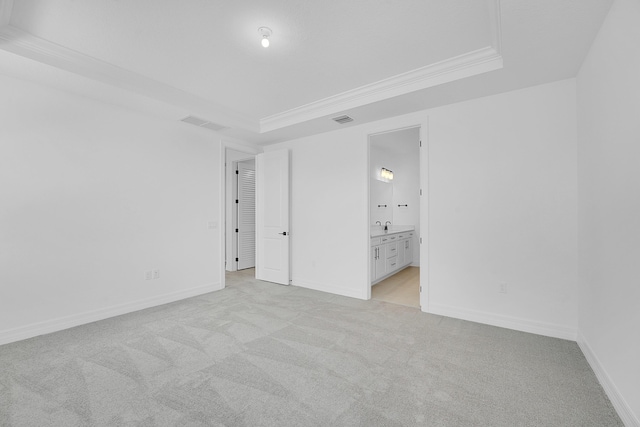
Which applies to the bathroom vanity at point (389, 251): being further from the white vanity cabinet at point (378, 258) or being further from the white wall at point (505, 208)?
the white wall at point (505, 208)

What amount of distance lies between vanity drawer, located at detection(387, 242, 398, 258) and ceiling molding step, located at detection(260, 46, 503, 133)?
2799 millimetres

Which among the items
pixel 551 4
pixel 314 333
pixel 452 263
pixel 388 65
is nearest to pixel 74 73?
pixel 388 65

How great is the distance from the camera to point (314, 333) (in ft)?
9.48

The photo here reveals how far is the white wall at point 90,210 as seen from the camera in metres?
2.76

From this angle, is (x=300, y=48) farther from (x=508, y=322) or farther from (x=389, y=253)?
(x=389, y=253)

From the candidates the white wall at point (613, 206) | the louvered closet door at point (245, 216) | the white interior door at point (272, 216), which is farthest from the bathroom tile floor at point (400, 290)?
the louvered closet door at point (245, 216)

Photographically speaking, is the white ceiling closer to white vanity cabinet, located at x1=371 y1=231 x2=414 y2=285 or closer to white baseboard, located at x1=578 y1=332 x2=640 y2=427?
white vanity cabinet, located at x1=371 y1=231 x2=414 y2=285

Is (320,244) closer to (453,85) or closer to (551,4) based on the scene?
(453,85)

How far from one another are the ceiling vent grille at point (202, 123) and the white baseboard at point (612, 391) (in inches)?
190

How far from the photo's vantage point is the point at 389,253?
5281 mm

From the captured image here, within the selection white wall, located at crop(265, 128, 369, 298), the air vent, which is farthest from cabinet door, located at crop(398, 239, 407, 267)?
the air vent

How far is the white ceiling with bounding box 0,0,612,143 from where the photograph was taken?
2.02 metres

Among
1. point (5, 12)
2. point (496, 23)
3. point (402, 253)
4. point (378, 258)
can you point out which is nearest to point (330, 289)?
point (378, 258)

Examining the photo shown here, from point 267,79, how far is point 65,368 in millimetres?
3250
